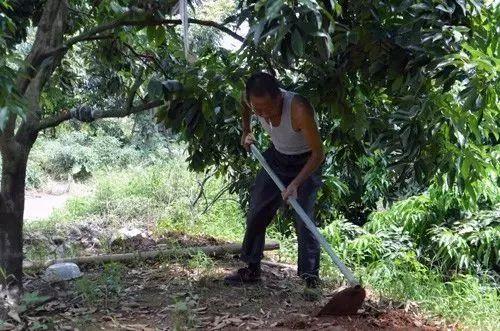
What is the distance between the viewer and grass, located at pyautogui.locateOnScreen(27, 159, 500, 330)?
373 centimetres

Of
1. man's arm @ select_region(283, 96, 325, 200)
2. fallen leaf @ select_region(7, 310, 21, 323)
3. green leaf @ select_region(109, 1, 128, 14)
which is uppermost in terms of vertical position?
green leaf @ select_region(109, 1, 128, 14)

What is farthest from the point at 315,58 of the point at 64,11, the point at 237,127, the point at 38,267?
the point at 38,267

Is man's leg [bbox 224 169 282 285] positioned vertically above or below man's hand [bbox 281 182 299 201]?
below

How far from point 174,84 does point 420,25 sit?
134 cm

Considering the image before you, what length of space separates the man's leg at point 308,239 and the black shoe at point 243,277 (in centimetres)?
38

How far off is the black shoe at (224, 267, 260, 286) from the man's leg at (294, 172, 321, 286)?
0.38 m

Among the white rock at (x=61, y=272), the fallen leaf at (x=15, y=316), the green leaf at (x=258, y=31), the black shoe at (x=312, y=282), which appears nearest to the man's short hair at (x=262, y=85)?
the green leaf at (x=258, y=31)

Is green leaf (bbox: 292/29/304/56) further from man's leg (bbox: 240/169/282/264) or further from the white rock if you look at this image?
the white rock

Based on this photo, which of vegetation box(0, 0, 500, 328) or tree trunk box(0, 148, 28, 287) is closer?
vegetation box(0, 0, 500, 328)

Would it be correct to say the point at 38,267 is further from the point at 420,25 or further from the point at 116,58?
the point at 420,25

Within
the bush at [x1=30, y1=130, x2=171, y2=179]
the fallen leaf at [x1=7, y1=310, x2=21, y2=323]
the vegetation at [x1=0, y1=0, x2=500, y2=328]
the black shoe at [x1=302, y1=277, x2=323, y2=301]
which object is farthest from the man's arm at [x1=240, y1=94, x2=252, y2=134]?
the bush at [x1=30, y1=130, x2=171, y2=179]

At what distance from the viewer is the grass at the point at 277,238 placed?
12.2 ft

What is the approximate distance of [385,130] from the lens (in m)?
3.34

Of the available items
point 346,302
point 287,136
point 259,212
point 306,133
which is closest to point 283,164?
point 287,136
